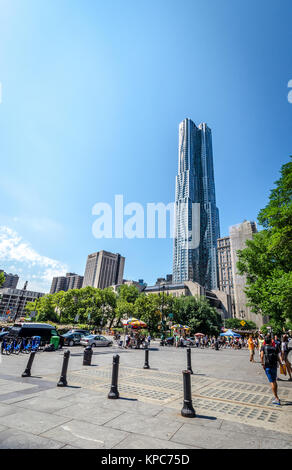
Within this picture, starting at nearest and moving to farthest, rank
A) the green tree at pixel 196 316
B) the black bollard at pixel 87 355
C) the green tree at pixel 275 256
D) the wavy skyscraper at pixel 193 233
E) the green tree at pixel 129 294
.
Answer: the black bollard at pixel 87 355
the green tree at pixel 275 256
the green tree at pixel 196 316
the green tree at pixel 129 294
the wavy skyscraper at pixel 193 233

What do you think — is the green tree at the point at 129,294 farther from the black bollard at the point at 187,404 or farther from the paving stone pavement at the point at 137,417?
the black bollard at the point at 187,404

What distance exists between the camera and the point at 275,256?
21.7 m

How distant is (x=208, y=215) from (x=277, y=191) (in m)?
184

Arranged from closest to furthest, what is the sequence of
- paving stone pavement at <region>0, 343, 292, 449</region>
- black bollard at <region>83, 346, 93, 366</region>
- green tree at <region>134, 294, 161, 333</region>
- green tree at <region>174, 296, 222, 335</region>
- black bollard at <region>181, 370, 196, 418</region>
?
1. paving stone pavement at <region>0, 343, 292, 449</region>
2. black bollard at <region>181, 370, 196, 418</region>
3. black bollard at <region>83, 346, 93, 366</region>
4. green tree at <region>134, 294, 161, 333</region>
5. green tree at <region>174, 296, 222, 335</region>

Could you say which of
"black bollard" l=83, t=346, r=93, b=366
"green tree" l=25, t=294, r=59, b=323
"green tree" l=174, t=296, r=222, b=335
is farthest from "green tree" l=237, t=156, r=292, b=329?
"green tree" l=25, t=294, r=59, b=323

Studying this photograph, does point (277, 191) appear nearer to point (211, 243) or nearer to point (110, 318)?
point (110, 318)

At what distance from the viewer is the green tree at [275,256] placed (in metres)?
14.3

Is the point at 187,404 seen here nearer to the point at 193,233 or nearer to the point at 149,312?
the point at 149,312

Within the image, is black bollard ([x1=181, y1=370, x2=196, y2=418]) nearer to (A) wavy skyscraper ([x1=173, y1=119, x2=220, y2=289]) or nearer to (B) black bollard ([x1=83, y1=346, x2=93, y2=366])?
(B) black bollard ([x1=83, y1=346, x2=93, y2=366])

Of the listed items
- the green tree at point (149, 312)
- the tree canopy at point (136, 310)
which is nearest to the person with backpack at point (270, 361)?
the tree canopy at point (136, 310)

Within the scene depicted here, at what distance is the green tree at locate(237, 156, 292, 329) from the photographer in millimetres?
14297

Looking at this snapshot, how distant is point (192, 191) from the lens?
189125 mm
